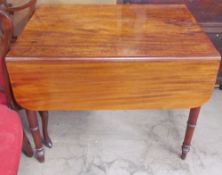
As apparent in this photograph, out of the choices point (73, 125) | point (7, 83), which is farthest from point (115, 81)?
point (73, 125)

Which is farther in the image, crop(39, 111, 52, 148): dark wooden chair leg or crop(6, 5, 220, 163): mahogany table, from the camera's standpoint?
crop(39, 111, 52, 148): dark wooden chair leg

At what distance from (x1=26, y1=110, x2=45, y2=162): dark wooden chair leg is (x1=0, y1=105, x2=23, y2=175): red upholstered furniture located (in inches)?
6.5

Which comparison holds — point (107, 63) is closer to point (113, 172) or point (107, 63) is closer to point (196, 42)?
point (196, 42)

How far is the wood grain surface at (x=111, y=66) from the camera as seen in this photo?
1.15m

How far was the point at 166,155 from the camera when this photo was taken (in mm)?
1612

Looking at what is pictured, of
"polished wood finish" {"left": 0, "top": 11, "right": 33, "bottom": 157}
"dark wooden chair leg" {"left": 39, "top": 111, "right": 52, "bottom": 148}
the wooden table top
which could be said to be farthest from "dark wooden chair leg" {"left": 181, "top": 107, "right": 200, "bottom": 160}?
"polished wood finish" {"left": 0, "top": 11, "right": 33, "bottom": 157}

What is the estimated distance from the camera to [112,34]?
1309 mm

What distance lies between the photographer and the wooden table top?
1.17 m

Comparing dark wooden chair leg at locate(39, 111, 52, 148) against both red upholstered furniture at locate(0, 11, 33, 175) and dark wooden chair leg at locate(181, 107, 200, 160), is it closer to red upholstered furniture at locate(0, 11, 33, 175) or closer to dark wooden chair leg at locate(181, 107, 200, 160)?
red upholstered furniture at locate(0, 11, 33, 175)

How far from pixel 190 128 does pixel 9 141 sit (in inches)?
34.1

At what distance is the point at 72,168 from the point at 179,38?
0.87 m

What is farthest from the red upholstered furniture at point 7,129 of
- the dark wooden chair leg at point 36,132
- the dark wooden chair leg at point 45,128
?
the dark wooden chair leg at point 45,128

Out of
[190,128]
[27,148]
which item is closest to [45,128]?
[27,148]

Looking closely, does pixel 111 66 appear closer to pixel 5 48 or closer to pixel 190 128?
pixel 5 48
